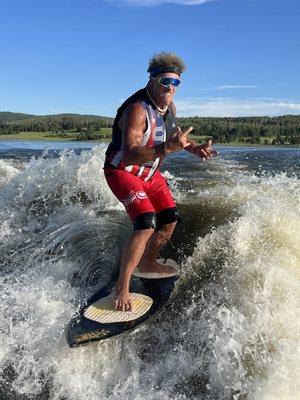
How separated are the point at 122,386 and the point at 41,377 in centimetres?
80

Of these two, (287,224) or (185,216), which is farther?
(185,216)

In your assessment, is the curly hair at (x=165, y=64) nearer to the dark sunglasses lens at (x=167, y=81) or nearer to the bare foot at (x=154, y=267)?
the dark sunglasses lens at (x=167, y=81)

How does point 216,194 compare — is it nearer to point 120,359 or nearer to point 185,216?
point 185,216

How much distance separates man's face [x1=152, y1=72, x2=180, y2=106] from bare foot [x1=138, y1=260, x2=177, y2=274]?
186 cm

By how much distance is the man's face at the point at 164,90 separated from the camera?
545 centimetres

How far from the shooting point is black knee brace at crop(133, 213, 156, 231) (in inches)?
215

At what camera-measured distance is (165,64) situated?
545 cm

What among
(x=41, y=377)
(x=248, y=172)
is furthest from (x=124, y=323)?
(x=248, y=172)

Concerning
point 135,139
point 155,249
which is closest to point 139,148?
point 135,139

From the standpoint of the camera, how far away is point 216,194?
28.8ft

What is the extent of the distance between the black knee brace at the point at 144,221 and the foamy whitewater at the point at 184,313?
90 cm

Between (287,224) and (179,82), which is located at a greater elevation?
(179,82)

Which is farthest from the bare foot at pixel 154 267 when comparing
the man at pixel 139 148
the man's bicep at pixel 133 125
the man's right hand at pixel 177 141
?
the man's right hand at pixel 177 141

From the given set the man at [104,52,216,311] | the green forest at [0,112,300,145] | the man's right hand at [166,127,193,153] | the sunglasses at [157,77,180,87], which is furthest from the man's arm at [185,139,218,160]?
the green forest at [0,112,300,145]
